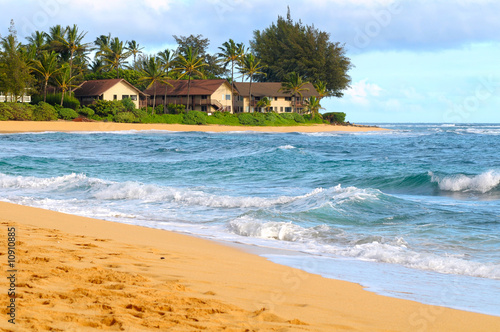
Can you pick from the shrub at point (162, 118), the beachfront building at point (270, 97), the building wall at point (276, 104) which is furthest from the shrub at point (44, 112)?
the building wall at point (276, 104)

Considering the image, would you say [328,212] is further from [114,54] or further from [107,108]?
[114,54]

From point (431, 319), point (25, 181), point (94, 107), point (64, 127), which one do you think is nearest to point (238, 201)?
point (25, 181)

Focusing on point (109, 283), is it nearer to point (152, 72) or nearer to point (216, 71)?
point (152, 72)

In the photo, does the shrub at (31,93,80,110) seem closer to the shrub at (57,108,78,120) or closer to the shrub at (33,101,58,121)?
the shrub at (57,108,78,120)

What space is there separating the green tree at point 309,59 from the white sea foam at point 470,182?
8833 cm

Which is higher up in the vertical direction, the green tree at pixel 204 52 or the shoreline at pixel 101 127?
the green tree at pixel 204 52

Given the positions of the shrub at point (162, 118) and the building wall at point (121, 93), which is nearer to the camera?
the shrub at point (162, 118)

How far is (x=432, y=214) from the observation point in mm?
12172

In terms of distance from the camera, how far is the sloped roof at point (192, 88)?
8312cm

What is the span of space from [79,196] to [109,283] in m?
10.4

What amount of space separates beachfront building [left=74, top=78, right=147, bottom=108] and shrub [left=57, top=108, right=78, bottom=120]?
605 cm

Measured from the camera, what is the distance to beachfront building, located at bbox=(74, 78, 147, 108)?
75250mm

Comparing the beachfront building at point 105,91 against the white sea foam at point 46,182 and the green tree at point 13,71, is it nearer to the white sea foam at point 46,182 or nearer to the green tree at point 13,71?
the green tree at point 13,71

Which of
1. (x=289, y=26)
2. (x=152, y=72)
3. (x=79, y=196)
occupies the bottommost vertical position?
(x=79, y=196)
